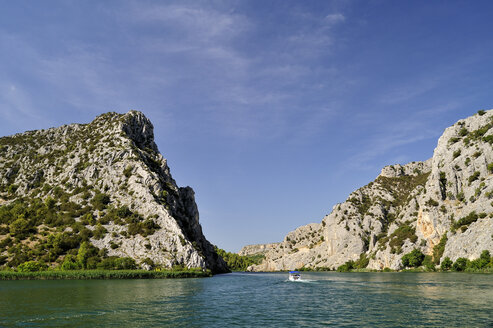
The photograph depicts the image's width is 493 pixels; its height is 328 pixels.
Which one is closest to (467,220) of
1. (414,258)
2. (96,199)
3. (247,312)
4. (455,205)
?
Result: (455,205)

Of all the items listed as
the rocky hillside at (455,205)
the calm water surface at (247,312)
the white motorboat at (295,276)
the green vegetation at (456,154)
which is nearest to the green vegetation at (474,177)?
the rocky hillside at (455,205)

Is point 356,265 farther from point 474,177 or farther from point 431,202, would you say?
point 474,177

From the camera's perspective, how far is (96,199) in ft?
429

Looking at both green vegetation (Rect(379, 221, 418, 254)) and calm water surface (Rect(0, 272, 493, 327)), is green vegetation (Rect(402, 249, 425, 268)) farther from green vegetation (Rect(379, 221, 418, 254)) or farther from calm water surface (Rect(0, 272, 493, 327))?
calm water surface (Rect(0, 272, 493, 327))

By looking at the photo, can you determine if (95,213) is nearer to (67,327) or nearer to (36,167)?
(36,167)

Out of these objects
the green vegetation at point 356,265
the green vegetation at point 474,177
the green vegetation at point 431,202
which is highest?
the green vegetation at point 474,177

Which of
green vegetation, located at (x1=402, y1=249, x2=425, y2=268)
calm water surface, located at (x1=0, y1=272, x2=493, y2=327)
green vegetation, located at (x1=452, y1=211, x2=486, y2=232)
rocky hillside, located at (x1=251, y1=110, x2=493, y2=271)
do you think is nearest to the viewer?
calm water surface, located at (x1=0, y1=272, x2=493, y2=327)

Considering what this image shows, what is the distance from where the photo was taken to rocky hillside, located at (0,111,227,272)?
111113 millimetres

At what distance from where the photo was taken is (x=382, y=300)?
45.5m

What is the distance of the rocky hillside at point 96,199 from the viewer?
4375 inches

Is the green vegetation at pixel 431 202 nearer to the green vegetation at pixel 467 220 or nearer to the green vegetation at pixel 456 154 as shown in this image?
the green vegetation at pixel 467 220

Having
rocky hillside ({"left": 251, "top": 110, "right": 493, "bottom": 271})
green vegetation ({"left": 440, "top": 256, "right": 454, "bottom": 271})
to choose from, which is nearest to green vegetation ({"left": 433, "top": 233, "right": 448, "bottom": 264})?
rocky hillside ({"left": 251, "top": 110, "right": 493, "bottom": 271})

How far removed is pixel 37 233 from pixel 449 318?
4965 inches

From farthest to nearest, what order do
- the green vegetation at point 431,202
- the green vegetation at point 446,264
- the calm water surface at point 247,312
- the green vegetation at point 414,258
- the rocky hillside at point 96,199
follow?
the green vegetation at point 431,202 < the green vegetation at point 414,258 < the rocky hillside at point 96,199 < the green vegetation at point 446,264 < the calm water surface at point 247,312
